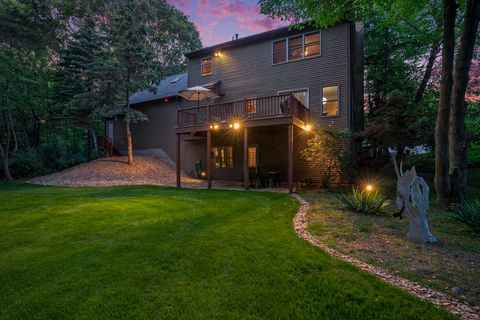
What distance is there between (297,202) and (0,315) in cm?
695

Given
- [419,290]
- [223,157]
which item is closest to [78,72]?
[223,157]

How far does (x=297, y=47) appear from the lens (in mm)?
13047

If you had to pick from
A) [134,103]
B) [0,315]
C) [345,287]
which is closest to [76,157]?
[134,103]

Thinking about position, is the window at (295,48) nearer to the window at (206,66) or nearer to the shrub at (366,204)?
the window at (206,66)

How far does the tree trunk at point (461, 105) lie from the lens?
6282mm

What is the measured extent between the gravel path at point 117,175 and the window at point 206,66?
6917 mm

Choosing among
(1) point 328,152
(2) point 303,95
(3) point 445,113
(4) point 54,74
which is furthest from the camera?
Result: (4) point 54,74

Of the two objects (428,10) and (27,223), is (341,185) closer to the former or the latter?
(428,10)

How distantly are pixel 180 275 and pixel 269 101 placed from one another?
1020 centimetres

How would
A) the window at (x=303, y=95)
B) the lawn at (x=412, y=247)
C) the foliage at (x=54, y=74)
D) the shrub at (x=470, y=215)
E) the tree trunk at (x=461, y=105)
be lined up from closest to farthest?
the lawn at (x=412, y=247)
the shrub at (x=470, y=215)
the tree trunk at (x=461, y=105)
the window at (x=303, y=95)
the foliage at (x=54, y=74)

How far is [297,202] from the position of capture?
7887 millimetres

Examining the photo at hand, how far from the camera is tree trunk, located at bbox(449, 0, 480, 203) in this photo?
6282 millimetres

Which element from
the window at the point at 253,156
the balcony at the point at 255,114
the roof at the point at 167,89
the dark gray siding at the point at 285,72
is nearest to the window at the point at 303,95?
the dark gray siding at the point at 285,72

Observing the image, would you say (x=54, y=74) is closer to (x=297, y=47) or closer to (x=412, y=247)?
(x=297, y=47)
